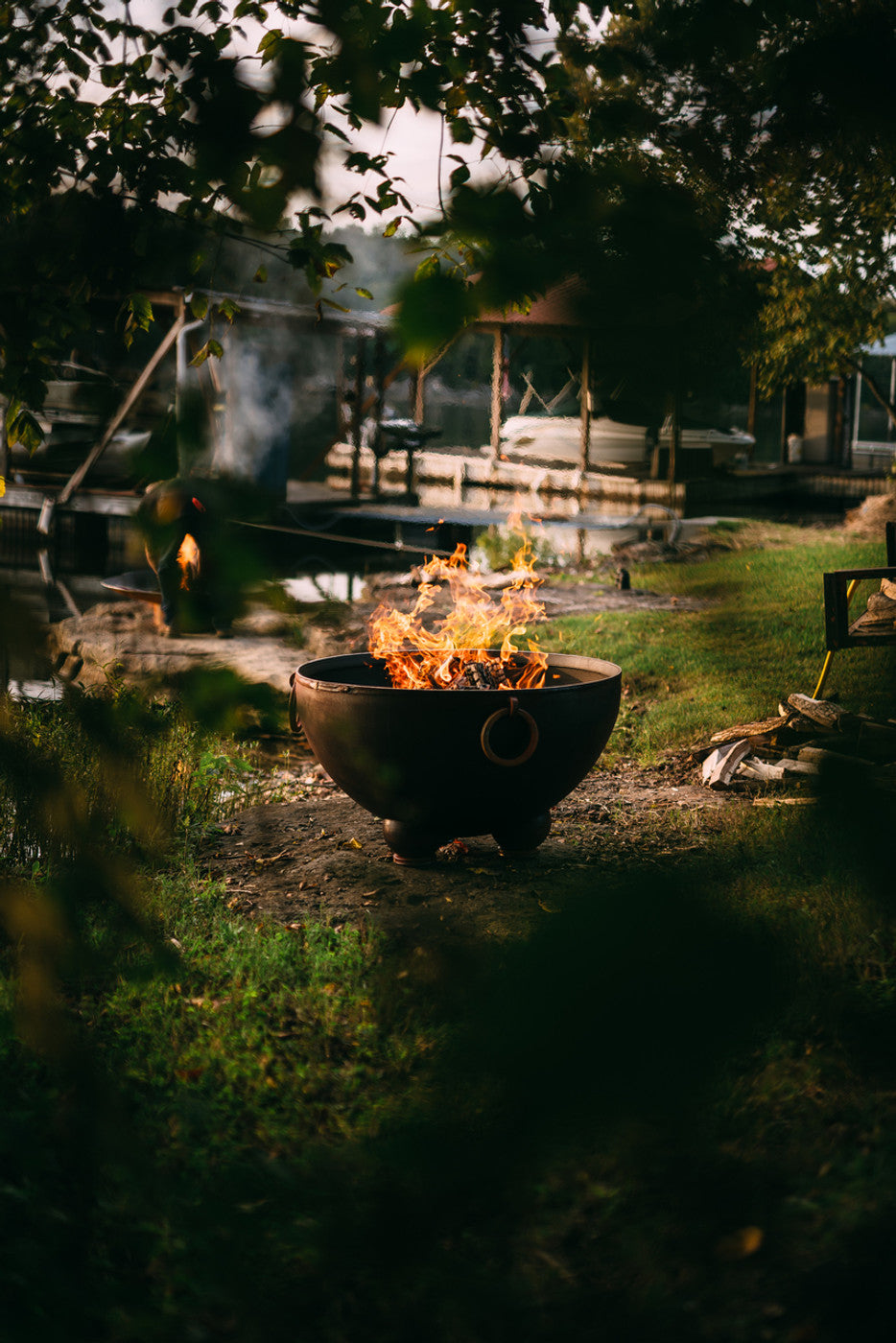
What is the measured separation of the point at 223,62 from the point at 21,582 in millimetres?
517

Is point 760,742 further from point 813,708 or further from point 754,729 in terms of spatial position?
Result: point 813,708

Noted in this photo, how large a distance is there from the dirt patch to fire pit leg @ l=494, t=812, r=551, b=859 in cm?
6

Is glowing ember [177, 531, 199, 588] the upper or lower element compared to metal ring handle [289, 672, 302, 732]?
upper

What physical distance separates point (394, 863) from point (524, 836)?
1.79 ft

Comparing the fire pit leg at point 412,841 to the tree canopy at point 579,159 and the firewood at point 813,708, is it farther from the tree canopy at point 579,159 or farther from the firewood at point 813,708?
the tree canopy at point 579,159

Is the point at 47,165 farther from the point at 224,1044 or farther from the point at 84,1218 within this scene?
the point at 224,1044

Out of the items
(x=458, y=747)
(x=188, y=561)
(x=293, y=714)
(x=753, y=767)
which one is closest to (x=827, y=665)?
(x=753, y=767)

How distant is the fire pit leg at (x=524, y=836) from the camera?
4711 mm

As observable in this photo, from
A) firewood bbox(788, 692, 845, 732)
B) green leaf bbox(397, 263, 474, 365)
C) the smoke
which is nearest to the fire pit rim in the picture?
firewood bbox(788, 692, 845, 732)

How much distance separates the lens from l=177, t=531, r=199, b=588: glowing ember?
969 millimetres

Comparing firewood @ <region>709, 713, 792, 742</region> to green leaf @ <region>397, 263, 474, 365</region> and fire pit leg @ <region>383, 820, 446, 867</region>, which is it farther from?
green leaf @ <region>397, 263, 474, 365</region>

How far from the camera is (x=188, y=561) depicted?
39.6 inches

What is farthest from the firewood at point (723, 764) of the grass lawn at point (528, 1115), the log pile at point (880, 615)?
the grass lawn at point (528, 1115)

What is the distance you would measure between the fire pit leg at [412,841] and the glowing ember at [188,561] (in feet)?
11.8
